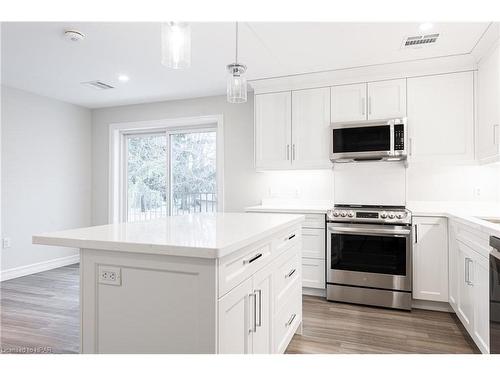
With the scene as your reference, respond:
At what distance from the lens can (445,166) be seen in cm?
346

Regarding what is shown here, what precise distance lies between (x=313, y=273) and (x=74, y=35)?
312cm

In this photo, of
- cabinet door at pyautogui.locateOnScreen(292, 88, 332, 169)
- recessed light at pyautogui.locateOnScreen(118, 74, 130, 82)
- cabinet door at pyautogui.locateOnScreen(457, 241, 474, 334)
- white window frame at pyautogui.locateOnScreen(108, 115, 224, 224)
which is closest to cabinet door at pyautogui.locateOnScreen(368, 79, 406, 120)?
cabinet door at pyautogui.locateOnScreen(292, 88, 332, 169)

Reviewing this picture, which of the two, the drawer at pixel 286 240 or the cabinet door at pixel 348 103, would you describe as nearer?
the drawer at pixel 286 240

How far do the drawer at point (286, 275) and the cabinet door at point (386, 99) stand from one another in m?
1.87

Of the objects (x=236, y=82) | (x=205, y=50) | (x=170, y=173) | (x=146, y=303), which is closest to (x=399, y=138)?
(x=236, y=82)

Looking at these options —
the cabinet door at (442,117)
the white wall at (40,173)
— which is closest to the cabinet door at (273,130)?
the cabinet door at (442,117)

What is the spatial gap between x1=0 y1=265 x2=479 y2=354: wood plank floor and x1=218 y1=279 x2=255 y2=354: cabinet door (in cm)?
92

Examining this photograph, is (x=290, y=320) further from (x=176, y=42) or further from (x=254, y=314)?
(x=176, y=42)

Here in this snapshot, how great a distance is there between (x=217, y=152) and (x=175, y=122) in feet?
2.78

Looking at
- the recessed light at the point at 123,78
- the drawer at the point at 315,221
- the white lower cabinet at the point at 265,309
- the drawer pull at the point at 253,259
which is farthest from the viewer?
the recessed light at the point at 123,78

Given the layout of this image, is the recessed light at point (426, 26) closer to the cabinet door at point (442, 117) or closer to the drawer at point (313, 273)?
the cabinet door at point (442, 117)

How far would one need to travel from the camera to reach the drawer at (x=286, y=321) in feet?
6.54
